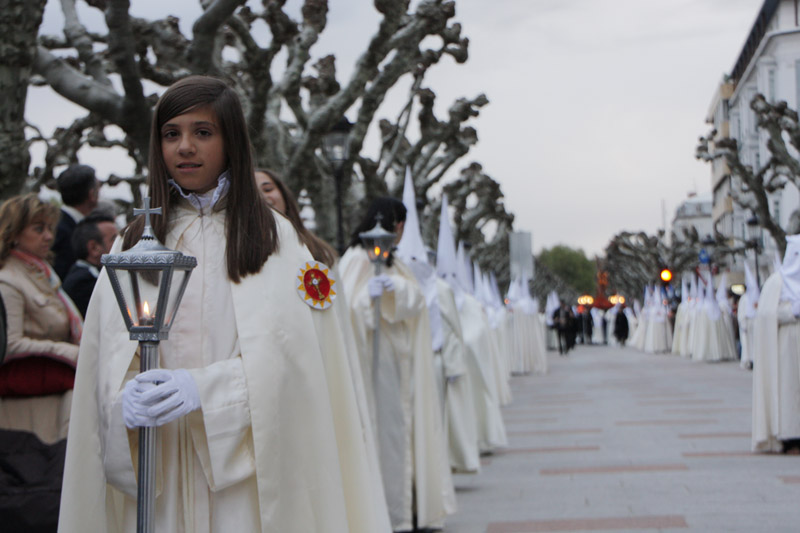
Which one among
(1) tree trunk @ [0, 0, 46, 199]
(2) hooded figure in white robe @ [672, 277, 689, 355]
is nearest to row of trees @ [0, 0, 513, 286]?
(1) tree trunk @ [0, 0, 46, 199]

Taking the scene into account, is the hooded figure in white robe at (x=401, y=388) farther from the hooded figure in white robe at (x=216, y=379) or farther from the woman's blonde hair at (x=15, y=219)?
the hooded figure in white robe at (x=216, y=379)

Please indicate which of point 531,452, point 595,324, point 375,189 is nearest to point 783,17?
point 595,324

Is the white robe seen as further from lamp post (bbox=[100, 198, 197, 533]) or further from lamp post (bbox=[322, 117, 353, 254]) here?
lamp post (bbox=[100, 198, 197, 533])

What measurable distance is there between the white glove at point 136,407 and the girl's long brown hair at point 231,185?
1.51 ft

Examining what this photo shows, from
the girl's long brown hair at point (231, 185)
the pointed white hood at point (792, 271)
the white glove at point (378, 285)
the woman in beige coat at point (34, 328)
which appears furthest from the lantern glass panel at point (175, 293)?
the pointed white hood at point (792, 271)

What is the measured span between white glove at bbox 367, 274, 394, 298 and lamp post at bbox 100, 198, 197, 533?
413 cm

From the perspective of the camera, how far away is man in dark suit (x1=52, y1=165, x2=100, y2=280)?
659cm

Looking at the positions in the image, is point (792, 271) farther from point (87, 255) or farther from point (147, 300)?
point (147, 300)

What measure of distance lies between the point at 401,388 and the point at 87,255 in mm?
2424

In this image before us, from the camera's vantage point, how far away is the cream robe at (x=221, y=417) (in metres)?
3.21

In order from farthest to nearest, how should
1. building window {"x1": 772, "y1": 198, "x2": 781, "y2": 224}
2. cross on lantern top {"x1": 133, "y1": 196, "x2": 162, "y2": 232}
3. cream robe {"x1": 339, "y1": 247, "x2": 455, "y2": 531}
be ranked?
1. building window {"x1": 772, "y1": 198, "x2": 781, "y2": 224}
2. cream robe {"x1": 339, "y1": 247, "x2": 455, "y2": 531}
3. cross on lantern top {"x1": 133, "y1": 196, "x2": 162, "y2": 232}

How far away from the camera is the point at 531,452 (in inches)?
484

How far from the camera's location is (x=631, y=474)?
998 centimetres

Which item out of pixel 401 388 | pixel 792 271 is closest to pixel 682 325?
pixel 792 271
